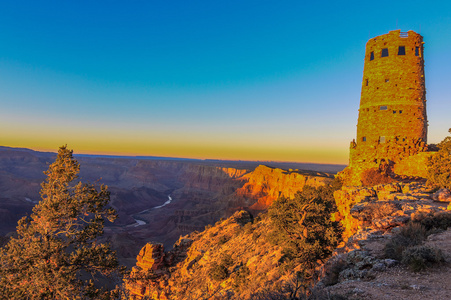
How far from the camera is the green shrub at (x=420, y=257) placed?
648 centimetres

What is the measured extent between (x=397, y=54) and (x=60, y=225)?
89.5 ft

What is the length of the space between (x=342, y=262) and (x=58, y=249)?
1117cm

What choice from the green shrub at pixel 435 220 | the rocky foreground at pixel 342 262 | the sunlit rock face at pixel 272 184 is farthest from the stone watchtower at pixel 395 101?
the sunlit rock face at pixel 272 184

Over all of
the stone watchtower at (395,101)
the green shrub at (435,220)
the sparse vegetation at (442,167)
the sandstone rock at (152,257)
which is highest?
the stone watchtower at (395,101)

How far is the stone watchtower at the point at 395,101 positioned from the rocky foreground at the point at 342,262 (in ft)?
19.0

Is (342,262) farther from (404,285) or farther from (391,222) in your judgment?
(391,222)

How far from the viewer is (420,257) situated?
648 centimetres

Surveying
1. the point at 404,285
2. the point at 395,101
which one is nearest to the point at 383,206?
the point at 404,285

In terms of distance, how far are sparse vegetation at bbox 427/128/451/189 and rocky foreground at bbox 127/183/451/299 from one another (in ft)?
2.80

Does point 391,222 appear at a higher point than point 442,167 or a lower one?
lower

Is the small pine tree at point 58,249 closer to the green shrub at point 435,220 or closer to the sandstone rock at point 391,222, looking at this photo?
the sandstone rock at point 391,222

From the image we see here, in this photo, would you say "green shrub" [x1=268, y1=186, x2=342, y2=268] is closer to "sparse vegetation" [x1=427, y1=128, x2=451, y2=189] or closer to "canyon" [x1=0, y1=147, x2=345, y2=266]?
"sparse vegetation" [x1=427, y1=128, x2=451, y2=189]

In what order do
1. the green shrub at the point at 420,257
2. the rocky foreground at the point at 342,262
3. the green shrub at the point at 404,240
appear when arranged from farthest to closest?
the green shrub at the point at 404,240
the green shrub at the point at 420,257
the rocky foreground at the point at 342,262

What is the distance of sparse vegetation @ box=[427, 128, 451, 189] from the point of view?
1474cm
